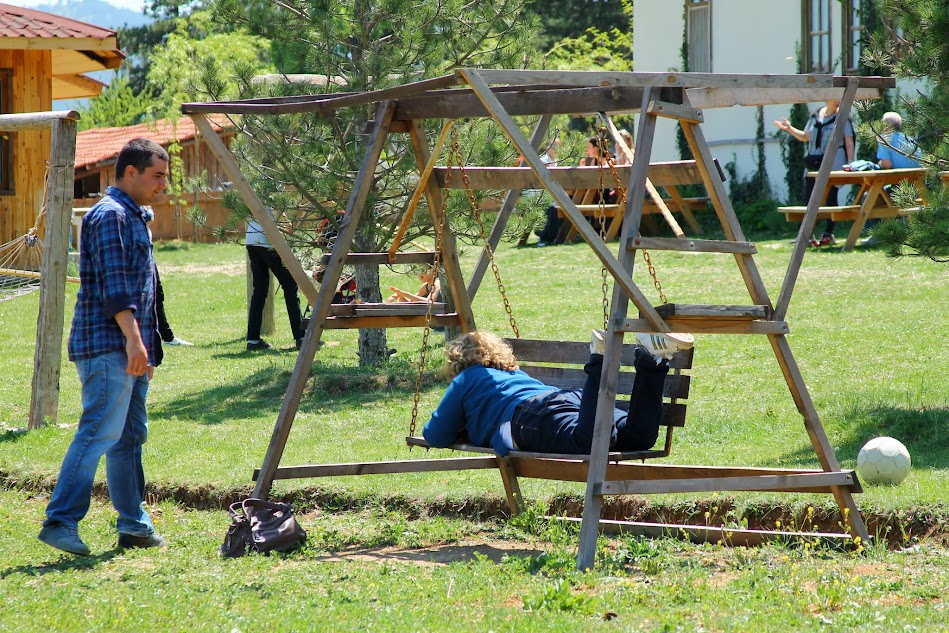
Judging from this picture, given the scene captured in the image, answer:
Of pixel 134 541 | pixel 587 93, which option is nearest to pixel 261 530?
pixel 134 541

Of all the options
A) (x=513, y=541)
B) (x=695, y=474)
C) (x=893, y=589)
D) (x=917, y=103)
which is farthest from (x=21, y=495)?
(x=917, y=103)

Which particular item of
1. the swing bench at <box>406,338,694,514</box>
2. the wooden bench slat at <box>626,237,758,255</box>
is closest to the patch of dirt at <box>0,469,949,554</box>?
the swing bench at <box>406,338,694,514</box>

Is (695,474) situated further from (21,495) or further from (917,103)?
(21,495)

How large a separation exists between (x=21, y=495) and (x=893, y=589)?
5.08 metres

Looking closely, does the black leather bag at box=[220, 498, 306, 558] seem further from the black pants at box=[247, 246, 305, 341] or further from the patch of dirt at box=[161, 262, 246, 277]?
the patch of dirt at box=[161, 262, 246, 277]

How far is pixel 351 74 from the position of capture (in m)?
9.75

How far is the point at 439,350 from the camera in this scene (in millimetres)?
11172

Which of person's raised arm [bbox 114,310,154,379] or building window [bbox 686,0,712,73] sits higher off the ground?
building window [bbox 686,0,712,73]

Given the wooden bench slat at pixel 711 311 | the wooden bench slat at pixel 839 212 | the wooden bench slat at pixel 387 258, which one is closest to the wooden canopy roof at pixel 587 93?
the wooden bench slat at pixel 387 258

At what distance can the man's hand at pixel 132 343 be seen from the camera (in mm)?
5355

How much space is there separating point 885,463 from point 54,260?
568 centimetres

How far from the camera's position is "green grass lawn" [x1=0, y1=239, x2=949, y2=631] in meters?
4.36

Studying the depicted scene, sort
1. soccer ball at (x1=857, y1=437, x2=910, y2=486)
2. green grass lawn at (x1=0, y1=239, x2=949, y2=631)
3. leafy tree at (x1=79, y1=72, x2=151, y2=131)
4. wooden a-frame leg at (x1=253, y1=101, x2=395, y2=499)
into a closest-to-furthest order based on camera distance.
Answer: green grass lawn at (x1=0, y1=239, x2=949, y2=631) < wooden a-frame leg at (x1=253, y1=101, x2=395, y2=499) < soccer ball at (x1=857, y1=437, x2=910, y2=486) < leafy tree at (x1=79, y1=72, x2=151, y2=131)

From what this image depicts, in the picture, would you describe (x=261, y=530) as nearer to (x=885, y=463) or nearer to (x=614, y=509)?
(x=614, y=509)
